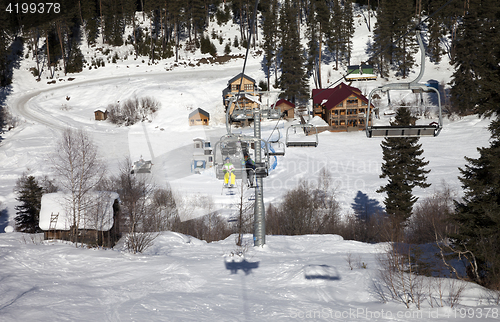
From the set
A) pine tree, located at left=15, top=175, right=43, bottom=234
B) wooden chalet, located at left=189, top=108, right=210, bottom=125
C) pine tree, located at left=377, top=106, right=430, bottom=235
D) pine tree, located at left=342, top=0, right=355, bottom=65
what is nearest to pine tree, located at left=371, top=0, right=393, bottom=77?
pine tree, located at left=342, top=0, right=355, bottom=65

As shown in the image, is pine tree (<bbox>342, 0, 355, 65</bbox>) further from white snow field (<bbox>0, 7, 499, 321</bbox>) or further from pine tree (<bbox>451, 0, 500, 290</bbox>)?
pine tree (<bbox>451, 0, 500, 290</bbox>)

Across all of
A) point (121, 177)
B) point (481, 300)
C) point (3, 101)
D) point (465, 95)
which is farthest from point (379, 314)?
point (3, 101)

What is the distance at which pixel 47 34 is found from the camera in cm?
5938

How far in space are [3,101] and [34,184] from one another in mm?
29722

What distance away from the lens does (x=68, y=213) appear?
20859 millimetres

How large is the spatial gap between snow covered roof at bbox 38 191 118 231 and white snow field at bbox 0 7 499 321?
1.56m

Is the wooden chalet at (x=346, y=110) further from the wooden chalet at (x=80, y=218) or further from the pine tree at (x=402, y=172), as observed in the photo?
the wooden chalet at (x=80, y=218)

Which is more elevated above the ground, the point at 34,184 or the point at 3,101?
the point at 3,101

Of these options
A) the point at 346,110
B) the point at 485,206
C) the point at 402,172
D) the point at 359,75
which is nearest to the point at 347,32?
the point at 346,110

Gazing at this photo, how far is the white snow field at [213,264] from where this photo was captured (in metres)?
9.54

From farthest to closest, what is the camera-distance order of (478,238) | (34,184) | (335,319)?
(34,184)
(478,238)
(335,319)

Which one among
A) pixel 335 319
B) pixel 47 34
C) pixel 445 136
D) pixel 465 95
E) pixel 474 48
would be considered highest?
pixel 47 34

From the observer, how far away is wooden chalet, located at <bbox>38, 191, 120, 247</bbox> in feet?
67.9

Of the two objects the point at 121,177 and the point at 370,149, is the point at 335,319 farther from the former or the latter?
the point at 370,149
